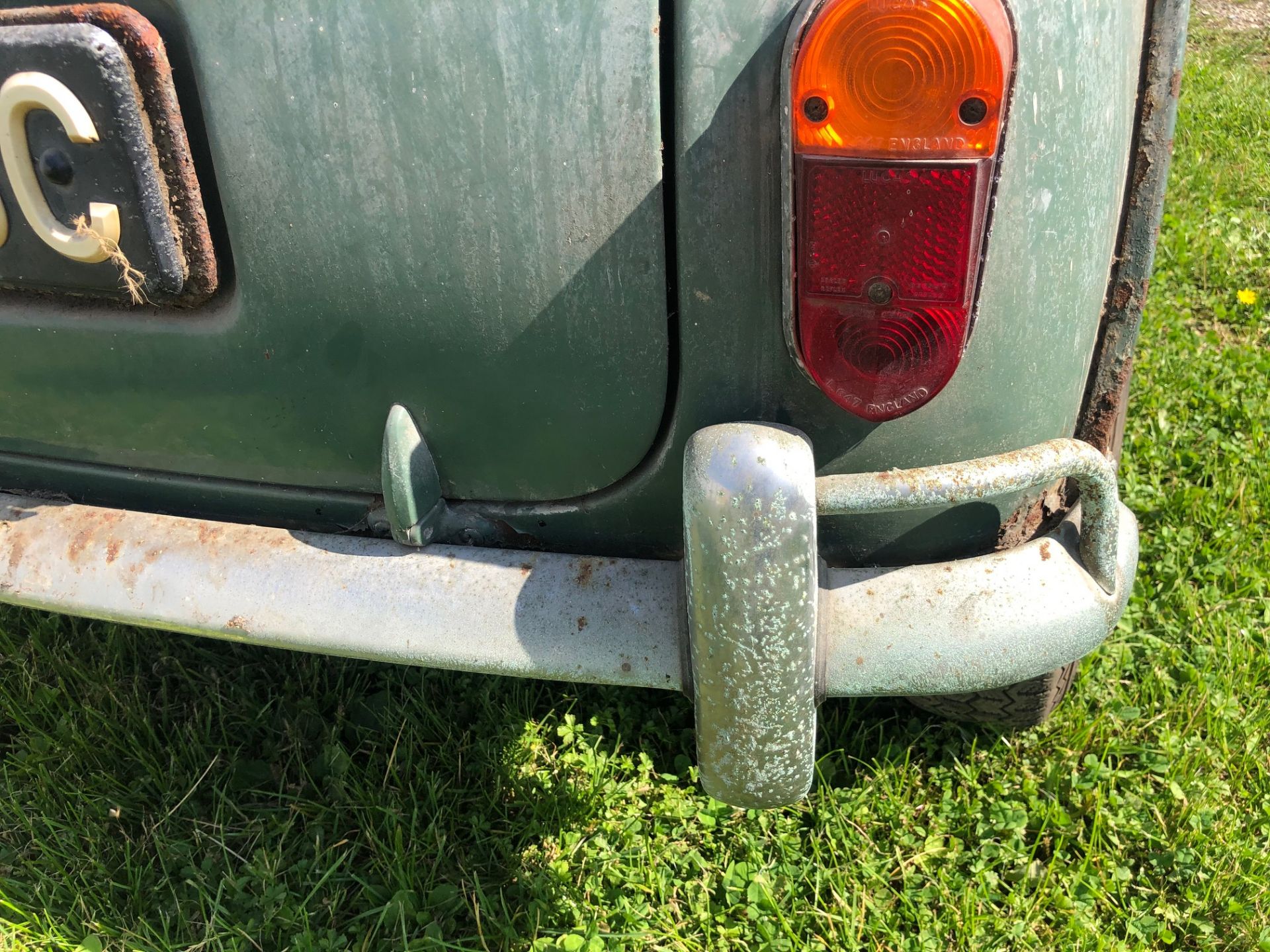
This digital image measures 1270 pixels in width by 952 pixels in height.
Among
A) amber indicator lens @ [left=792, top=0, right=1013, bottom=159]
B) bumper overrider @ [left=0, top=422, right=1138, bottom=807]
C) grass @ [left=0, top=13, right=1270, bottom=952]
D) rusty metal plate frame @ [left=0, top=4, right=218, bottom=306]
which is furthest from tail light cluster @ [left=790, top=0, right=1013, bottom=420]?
grass @ [left=0, top=13, right=1270, bottom=952]

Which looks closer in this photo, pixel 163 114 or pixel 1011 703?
pixel 163 114

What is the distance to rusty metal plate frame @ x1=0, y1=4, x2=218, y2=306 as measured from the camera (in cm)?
122

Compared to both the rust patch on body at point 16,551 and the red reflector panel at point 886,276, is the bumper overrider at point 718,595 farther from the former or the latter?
the red reflector panel at point 886,276

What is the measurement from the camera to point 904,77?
101 cm

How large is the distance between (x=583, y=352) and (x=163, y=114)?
62 cm

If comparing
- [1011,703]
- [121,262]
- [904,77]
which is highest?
[904,77]

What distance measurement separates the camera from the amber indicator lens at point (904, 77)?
1.00m

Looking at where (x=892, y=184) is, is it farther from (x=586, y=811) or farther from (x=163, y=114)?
(x=586, y=811)

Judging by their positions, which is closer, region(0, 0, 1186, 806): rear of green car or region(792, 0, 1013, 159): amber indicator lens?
region(792, 0, 1013, 159): amber indicator lens

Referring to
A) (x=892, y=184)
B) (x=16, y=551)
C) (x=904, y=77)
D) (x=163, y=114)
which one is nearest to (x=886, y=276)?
(x=892, y=184)

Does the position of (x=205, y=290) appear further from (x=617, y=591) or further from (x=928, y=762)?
(x=928, y=762)

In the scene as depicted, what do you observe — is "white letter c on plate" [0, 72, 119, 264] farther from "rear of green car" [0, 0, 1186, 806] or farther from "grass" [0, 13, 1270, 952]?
"grass" [0, 13, 1270, 952]

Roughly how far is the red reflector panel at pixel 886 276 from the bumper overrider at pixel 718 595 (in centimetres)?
11

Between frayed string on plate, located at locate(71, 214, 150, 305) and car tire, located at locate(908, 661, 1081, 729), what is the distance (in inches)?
59.4
